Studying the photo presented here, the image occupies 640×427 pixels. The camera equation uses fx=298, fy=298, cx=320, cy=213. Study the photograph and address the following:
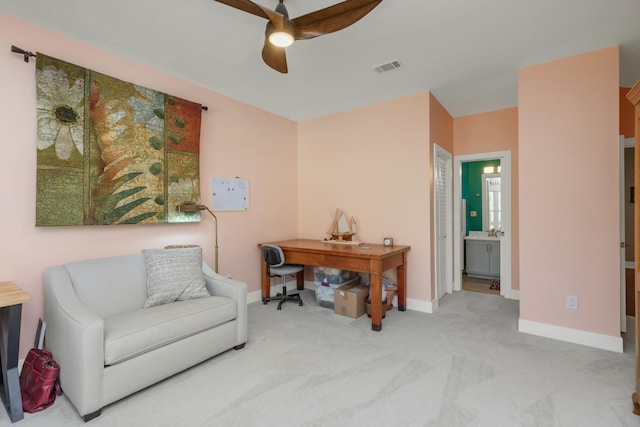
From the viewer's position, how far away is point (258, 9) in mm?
1696

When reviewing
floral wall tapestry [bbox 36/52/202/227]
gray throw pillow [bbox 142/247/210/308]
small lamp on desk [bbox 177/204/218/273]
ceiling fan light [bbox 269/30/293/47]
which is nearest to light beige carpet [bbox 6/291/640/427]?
gray throw pillow [bbox 142/247/210/308]

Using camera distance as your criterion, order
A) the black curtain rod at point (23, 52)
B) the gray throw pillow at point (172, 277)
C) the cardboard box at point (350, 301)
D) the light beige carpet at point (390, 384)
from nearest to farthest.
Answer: the light beige carpet at point (390, 384)
the black curtain rod at point (23, 52)
the gray throw pillow at point (172, 277)
the cardboard box at point (350, 301)

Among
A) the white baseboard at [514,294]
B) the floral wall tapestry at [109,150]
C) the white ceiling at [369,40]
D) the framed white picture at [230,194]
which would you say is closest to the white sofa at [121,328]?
the floral wall tapestry at [109,150]

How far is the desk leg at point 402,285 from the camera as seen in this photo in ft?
12.0

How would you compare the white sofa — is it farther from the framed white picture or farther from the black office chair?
the framed white picture

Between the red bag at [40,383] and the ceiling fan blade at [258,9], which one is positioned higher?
the ceiling fan blade at [258,9]

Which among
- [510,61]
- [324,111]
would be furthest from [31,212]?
[510,61]

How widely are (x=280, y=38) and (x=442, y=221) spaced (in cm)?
328

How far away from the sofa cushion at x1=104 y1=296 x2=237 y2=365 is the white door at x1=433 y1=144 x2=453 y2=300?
2691 millimetres

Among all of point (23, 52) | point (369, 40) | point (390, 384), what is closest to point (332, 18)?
point (369, 40)

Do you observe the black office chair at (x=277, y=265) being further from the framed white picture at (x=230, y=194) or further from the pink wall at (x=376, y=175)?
the pink wall at (x=376, y=175)

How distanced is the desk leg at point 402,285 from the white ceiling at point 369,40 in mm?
2108

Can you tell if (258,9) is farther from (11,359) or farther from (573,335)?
(573,335)

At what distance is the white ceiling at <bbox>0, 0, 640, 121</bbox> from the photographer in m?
2.10
